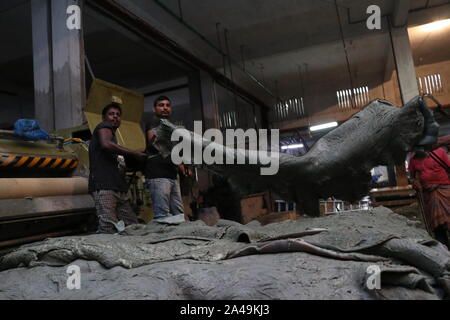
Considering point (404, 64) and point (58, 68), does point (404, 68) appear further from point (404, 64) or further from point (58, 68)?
point (58, 68)

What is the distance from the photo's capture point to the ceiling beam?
5730 mm

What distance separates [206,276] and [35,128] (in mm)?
2439

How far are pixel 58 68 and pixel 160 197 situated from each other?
7.03 feet

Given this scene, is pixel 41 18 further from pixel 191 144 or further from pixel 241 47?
pixel 241 47

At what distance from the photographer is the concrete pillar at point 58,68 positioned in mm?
3840

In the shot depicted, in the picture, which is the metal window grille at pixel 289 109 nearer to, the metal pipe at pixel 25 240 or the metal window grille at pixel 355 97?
the metal window grille at pixel 355 97

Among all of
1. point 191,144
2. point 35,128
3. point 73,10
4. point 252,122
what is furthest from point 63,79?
point 252,122

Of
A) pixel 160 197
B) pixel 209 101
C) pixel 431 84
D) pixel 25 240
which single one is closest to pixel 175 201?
pixel 160 197

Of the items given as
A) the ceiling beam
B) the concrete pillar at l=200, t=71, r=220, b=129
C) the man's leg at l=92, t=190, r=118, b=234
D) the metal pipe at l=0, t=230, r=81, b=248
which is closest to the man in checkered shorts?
the man's leg at l=92, t=190, r=118, b=234

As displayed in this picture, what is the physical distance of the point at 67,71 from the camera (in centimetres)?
388

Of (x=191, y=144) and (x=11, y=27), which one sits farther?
(x=11, y=27)

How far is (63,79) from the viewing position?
3.89m

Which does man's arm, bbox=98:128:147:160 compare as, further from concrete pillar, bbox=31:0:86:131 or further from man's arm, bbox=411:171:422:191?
man's arm, bbox=411:171:422:191

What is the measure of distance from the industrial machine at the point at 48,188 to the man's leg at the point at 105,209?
1.36ft
